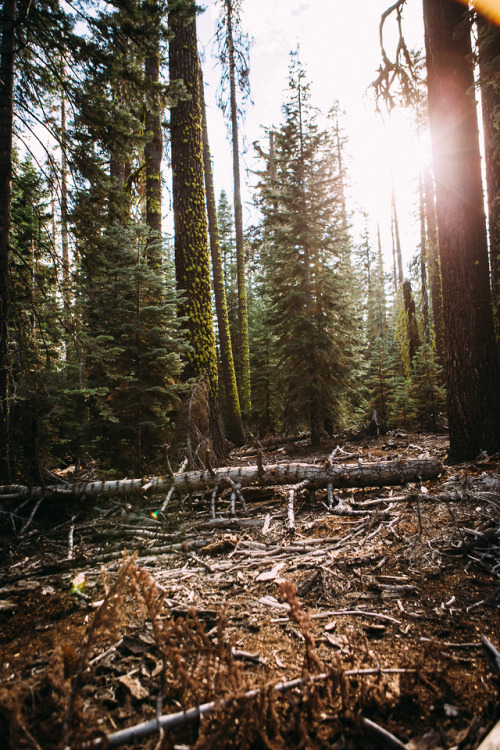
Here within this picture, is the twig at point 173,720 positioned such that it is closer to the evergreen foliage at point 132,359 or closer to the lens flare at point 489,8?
the evergreen foliage at point 132,359

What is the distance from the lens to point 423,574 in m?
2.47

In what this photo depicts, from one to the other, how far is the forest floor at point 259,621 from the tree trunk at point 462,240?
0.81 meters

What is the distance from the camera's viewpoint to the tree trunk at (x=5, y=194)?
3953 millimetres

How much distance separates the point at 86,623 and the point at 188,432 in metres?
3.43

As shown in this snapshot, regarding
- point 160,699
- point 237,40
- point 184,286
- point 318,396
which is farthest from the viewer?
point 237,40

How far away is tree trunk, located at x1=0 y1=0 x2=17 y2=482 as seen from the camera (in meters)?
3.95

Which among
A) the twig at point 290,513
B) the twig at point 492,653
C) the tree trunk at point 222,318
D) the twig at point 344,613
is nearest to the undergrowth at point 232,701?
the twig at point 492,653

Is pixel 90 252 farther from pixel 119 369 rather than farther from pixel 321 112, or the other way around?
pixel 321 112

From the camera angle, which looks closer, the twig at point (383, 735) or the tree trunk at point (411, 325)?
the twig at point (383, 735)

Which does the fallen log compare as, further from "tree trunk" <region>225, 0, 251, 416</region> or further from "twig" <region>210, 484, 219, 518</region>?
"tree trunk" <region>225, 0, 251, 416</region>

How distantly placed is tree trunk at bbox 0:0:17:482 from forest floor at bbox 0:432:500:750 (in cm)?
97

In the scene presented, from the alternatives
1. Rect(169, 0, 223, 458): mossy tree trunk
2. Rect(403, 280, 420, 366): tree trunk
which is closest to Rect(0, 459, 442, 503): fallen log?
→ Rect(169, 0, 223, 458): mossy tree trunk

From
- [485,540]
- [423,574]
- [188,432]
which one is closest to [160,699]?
[423,574]

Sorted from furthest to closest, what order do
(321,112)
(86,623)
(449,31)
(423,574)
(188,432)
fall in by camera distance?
(321,112) → (188,432) → (449,31) → (423,574) → (86,623)
